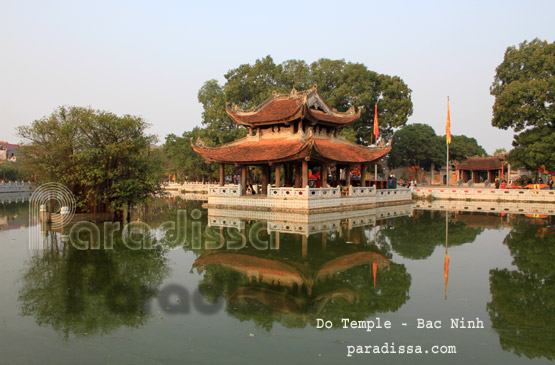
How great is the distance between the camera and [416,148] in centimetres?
5834

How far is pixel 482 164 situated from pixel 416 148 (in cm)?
1027

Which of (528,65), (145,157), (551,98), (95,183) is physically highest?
(528,65)

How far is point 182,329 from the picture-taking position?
238 inches

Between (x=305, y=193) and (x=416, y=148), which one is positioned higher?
(x=416, y=148)

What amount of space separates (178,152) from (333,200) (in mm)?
31399

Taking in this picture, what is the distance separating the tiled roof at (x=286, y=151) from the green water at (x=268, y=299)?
8.96 m

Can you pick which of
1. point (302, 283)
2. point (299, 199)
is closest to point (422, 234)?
point (299, 199)

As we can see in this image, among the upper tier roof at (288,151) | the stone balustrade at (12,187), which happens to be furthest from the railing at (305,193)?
the stone balustrade at (12,187)

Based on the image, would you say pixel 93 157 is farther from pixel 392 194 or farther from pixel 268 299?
pixel 392 194

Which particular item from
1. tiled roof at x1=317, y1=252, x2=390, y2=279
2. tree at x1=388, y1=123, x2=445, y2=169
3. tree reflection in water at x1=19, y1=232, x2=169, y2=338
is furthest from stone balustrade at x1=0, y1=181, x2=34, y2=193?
tree at x1=388, y1=123, x2=445, y2=169

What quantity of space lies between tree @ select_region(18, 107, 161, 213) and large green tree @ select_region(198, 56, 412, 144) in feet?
80.6

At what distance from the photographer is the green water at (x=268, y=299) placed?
214 inches

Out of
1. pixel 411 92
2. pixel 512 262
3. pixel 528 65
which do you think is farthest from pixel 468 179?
pixel 512 262

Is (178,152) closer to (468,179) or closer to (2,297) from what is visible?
(468,179)
